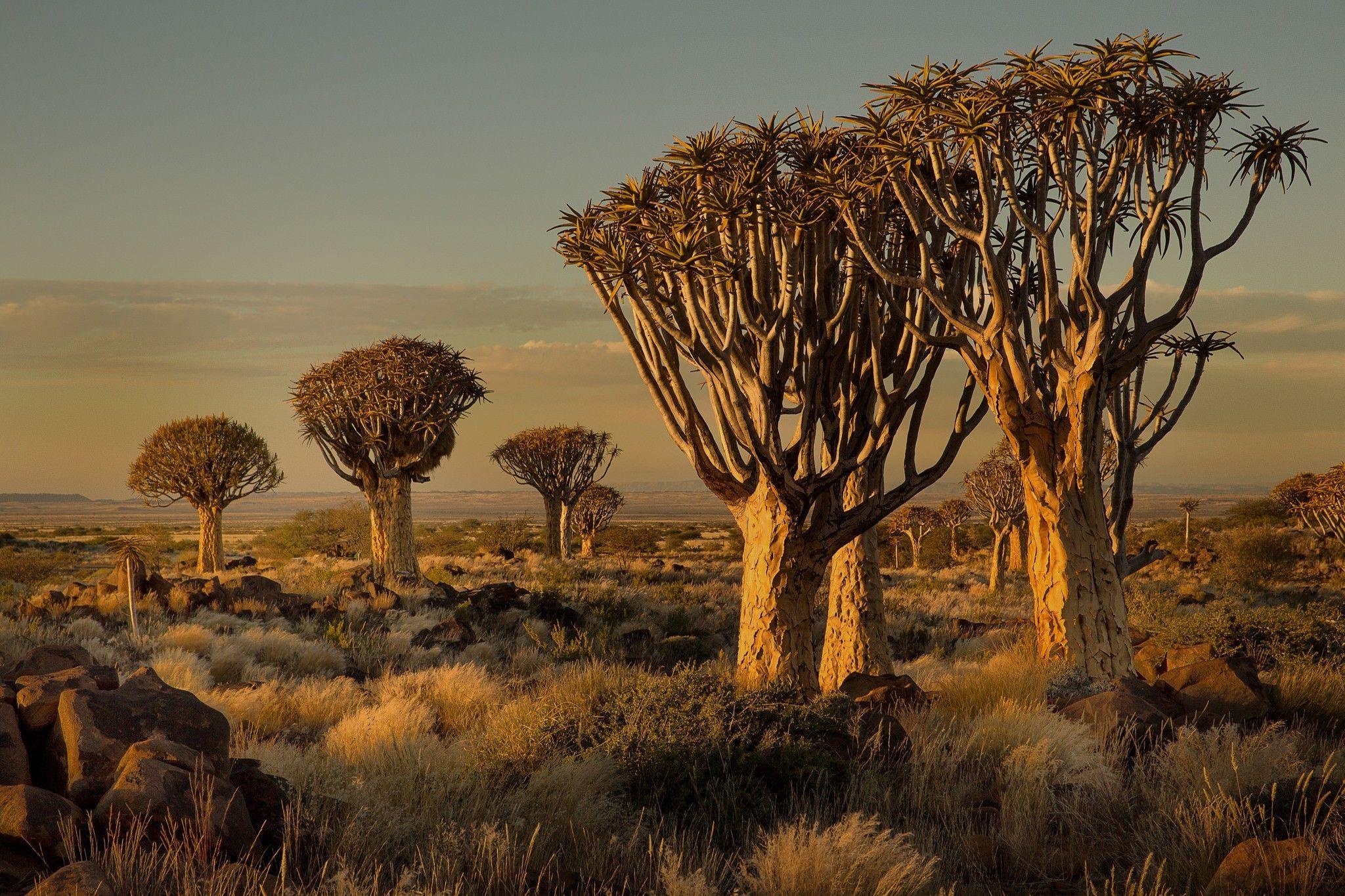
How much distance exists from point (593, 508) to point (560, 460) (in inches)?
311

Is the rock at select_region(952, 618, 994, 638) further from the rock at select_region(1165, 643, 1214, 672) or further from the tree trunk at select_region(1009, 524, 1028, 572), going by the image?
the tree trunk at select_region(1009, 524, 1028, 572)

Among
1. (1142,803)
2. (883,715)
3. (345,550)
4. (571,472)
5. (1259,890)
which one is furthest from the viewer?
(345,550)

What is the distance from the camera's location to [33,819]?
3.53m

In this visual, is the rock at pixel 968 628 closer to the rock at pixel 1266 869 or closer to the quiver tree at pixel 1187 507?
the rock at pixel 1266 869

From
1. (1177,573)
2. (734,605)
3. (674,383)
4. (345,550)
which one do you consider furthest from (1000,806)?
(345,550)

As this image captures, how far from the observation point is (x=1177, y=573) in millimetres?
34750

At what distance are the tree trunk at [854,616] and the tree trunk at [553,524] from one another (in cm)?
2461

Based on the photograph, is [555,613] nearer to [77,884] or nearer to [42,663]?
[42,663]

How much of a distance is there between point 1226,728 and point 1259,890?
306 centimetres

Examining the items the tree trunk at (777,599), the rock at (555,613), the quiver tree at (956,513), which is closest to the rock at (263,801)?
the tree trunk at (777,599)

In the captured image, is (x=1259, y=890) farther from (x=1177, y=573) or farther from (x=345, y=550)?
(x=345, y=550)

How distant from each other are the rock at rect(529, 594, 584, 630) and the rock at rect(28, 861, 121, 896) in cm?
1227

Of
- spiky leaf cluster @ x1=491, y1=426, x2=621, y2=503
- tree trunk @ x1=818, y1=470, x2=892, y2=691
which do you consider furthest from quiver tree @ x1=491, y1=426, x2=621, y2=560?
tree trunk @ x1=818, y1=470, x2=892, y2=691

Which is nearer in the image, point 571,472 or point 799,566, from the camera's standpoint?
point 799,566
